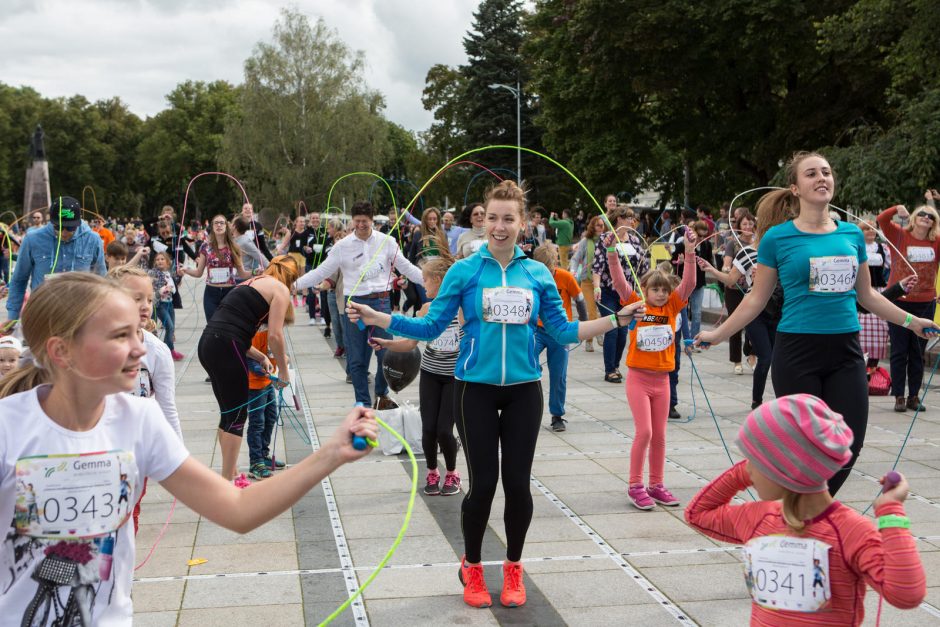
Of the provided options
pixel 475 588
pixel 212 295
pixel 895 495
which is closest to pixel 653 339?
pixel 475 588

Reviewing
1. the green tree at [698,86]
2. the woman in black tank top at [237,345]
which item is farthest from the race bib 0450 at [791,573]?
the green tree at [698,86]

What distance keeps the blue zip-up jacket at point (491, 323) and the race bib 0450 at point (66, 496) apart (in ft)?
8.26

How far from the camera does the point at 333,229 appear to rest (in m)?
15.1

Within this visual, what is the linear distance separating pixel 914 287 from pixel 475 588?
22.0 feet

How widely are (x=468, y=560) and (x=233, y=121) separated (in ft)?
205

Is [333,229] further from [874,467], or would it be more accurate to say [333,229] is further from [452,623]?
[452,623]

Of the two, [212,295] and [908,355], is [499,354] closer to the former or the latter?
[908,355]

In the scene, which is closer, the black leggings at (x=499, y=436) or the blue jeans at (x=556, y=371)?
the black leggings at (x=499, y=436)

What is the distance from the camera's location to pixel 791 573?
9.20 ft

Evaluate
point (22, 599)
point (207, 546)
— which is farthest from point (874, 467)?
point (22, 599)

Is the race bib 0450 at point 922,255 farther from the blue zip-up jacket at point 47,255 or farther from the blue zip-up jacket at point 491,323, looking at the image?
the blue zip-up jacket at point 47,255

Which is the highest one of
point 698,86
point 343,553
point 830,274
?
point 698,86

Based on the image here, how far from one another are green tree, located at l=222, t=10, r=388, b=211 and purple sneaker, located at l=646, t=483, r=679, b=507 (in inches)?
2228

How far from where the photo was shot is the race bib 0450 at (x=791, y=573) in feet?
9.12
